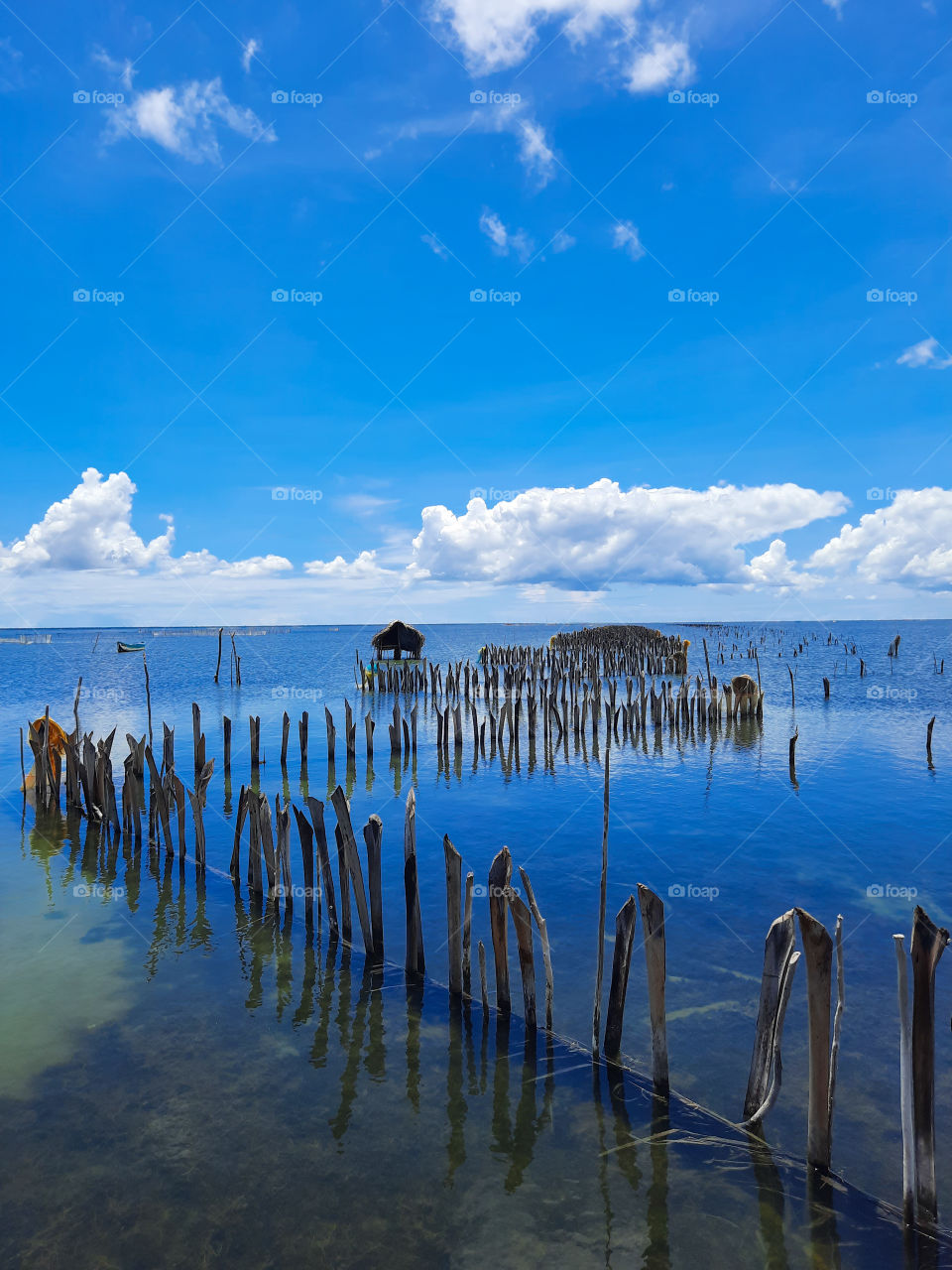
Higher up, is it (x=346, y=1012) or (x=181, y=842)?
(x=181, y=842)

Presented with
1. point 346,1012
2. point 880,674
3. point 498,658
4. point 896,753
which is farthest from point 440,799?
point 880,674

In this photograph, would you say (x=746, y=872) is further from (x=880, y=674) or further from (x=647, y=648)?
(x=880, y=674)

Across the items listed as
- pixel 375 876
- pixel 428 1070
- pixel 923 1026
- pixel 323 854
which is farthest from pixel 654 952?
pixel 323 854

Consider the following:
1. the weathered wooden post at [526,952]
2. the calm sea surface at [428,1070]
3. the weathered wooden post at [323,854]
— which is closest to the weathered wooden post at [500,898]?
the weathered wooden post at [526,952]

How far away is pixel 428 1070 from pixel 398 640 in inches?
1418

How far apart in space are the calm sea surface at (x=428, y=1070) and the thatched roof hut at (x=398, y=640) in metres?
27.8

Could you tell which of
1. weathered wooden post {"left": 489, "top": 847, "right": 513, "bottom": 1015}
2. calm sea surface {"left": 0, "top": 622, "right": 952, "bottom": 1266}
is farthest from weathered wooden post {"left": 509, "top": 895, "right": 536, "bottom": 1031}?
calm sea surface {"left": 0, "top": 622, "right": 952, "bottom": 1266}

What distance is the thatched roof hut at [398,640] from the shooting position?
136 feet

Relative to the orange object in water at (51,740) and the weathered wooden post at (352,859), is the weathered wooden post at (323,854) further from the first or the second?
the orange object in water at (51,740)

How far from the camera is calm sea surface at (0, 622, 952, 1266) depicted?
4.60 m

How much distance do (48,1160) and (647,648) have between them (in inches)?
1689

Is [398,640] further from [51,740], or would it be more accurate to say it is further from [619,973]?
[619,973]

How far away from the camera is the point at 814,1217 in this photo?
460 cm

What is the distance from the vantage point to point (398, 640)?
4178 centimetres
